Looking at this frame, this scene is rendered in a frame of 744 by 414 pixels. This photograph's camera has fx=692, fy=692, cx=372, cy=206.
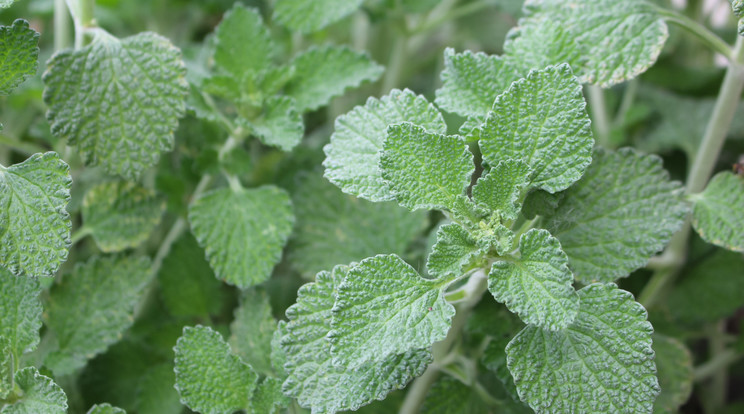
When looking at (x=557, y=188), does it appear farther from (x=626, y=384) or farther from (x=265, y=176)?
(x=265, y=176)

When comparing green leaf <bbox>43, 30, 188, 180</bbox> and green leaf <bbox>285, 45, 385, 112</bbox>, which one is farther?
green leaf <bbox>285, 45, 385, 112</bbox>

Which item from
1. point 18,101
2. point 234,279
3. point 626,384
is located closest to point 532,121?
point 626,384

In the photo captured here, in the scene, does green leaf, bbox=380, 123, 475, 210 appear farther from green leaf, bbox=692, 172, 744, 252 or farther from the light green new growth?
green leaf, bbox=692, 172, 744, 252

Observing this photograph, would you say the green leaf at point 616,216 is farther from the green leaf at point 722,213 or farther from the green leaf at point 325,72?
the green leaf at point 325,72

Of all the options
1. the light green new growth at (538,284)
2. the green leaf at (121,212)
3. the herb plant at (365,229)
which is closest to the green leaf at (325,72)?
the herb plant at (365,229)

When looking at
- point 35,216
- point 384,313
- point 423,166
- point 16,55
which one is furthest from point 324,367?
point 16,55

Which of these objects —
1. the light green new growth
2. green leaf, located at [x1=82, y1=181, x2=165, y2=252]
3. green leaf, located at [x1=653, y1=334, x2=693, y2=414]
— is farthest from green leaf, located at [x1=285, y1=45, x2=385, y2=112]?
green leaf, located at [x1=653, y1=334, x2=693, y2=414]

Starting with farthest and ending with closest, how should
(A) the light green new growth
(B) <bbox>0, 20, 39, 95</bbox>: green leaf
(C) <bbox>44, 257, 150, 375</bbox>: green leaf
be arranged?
(C) <bbox>44, 257, 150, 375</bbox>: green leaf → (B) <bbox>0, 20, 39, 95</bbox>: green leaf → (A) the light green new growth
